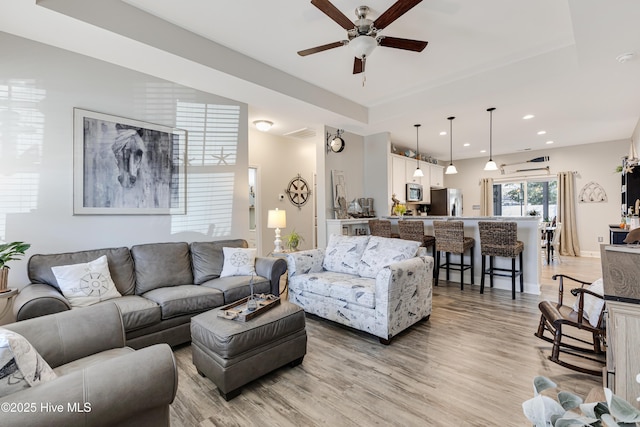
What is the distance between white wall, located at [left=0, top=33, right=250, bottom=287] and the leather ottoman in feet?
5.92

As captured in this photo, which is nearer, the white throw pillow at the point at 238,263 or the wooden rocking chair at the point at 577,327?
the wooden rocking chair at the point at 577,327

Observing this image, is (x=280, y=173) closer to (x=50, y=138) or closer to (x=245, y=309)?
(x=50, y=138)

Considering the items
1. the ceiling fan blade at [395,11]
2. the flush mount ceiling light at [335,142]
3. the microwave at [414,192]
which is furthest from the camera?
the microwave at [414,192]

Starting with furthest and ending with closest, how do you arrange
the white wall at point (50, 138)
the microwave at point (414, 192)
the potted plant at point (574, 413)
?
the microwave at point (414, 192) → the white wall at point (50, 138) → the potted plant at point (574, 413)

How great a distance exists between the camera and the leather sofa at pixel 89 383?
968mm

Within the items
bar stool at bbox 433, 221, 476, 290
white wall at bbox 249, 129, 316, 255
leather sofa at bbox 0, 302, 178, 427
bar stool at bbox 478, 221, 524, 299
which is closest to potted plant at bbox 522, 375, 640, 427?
leather sofa at bbox 0, 302, 178, 427

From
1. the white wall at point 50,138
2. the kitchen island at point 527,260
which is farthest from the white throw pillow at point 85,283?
the kitchen island at point 527,260

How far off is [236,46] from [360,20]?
1479 mm

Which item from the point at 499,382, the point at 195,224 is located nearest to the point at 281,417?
the point at 499,382

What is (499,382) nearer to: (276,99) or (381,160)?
(276,99)

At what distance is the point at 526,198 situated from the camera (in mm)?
8289

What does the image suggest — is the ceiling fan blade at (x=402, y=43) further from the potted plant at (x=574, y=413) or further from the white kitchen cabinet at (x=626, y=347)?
the potted plant at (x=574, y=413)

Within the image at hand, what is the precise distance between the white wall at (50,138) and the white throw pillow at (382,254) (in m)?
2.56

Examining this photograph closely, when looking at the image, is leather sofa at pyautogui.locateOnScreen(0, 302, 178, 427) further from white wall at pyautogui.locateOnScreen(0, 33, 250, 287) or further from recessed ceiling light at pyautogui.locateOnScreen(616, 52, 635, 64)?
recessed ceiling light at pyautogui.locateOnScreen(616, 52, 635, 64)
